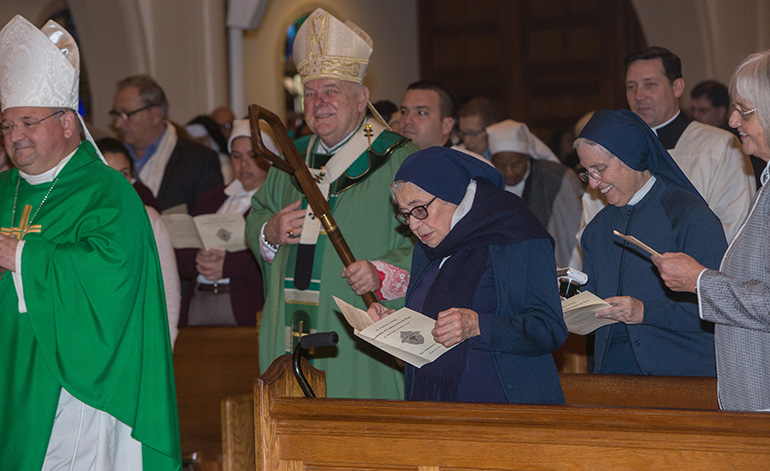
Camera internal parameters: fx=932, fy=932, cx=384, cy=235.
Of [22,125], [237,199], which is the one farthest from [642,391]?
[237,199]

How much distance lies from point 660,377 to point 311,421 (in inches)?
54.0

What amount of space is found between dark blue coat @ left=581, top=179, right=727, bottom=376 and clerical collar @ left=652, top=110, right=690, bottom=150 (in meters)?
1.32

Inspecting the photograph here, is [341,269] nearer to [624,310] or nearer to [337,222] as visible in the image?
[337,222]

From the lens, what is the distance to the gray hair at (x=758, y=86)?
2.70m

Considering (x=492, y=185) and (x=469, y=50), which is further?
(x=469, y=50)

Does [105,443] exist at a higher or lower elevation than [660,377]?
lower

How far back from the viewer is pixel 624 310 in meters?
3.35

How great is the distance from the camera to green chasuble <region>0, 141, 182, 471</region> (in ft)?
11.0

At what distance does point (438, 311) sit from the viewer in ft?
9.87

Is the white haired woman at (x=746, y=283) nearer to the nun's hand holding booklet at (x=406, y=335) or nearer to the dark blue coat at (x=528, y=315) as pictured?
the dark blue coat at (x=528, y=315)

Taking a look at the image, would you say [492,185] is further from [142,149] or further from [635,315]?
[142,149]

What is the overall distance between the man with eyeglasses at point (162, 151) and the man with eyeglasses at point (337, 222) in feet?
8.27

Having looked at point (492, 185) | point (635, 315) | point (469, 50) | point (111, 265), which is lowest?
point (635, 315)

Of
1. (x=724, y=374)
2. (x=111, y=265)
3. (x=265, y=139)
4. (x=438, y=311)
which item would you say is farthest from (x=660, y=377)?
(x=265, y=139)
